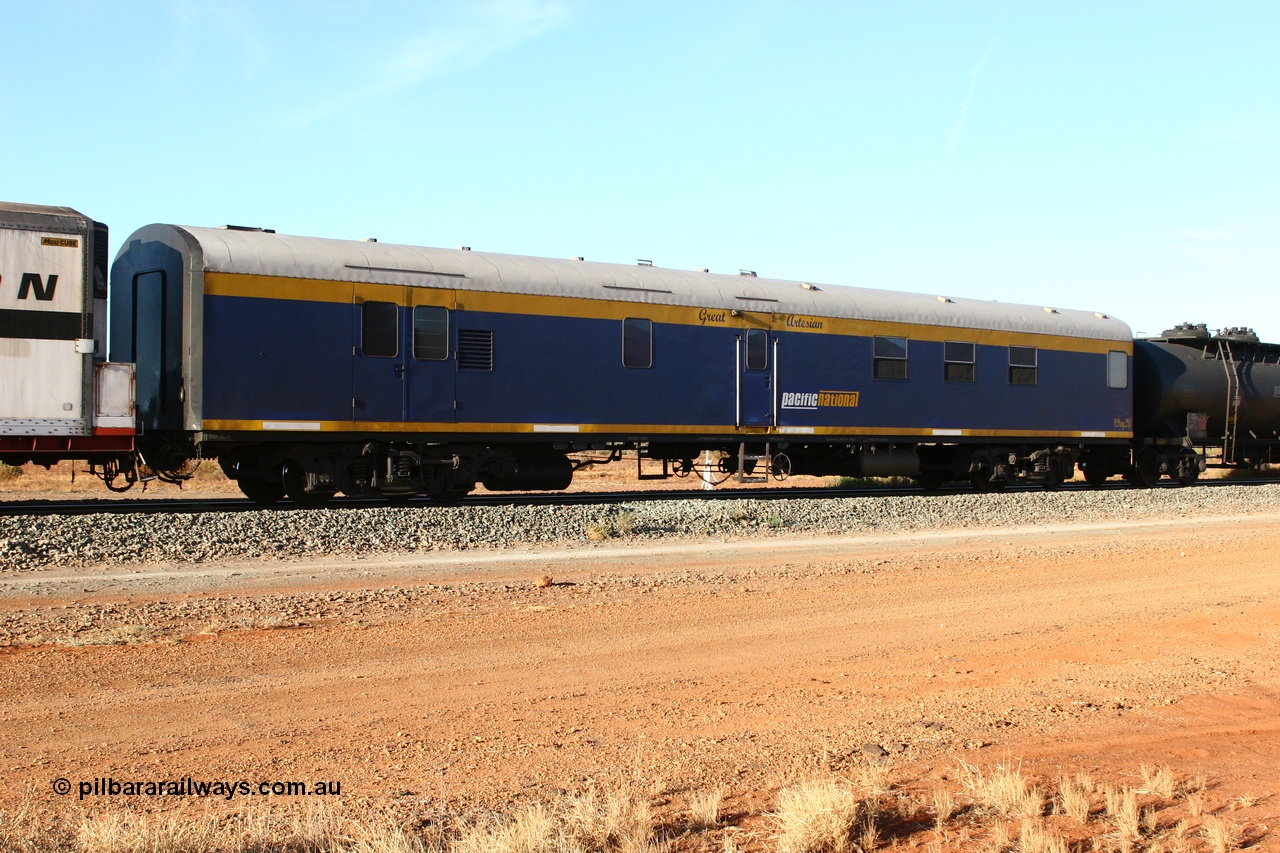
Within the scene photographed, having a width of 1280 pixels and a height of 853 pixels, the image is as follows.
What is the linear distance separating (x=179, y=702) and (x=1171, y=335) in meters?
25.9

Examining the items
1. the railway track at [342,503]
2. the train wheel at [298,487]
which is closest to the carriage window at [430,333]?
the railway track at [342,503]

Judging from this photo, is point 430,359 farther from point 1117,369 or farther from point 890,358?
point 1117,369

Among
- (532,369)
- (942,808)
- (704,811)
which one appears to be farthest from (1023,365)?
(704,811)

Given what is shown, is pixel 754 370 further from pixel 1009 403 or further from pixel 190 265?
pixel 190 265

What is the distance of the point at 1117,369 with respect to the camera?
82.2ft

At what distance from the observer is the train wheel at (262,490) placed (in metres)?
17.4

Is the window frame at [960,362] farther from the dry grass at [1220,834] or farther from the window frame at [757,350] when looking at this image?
the dry grass at [1220,834]

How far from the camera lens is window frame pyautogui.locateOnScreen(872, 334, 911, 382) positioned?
2136cm

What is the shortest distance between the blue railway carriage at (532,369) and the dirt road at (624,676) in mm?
4119

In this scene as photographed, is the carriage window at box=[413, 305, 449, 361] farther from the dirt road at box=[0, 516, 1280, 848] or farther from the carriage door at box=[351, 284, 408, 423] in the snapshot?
the dirt road at box=[0, 516, 1280, 848]

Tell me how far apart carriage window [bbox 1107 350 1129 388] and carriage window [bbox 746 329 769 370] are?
925cm

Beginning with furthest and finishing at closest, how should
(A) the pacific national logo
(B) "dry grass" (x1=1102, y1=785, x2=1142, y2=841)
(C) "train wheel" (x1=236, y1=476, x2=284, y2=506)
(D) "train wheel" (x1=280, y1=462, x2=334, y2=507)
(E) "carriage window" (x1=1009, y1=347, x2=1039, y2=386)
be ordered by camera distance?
(E) "carriage window" (x1=1009, y1=347, x2=1039, y2=386)
(A) the pacific national logo
(C) "train wheel" (x1=236, y1=476, x2=284, y2=506)
(D) "train wheel" (x1=280, y1=462, x2=334, y2=507)
(B) "dry grass" (x1=1102, y1=785, x2=1142, y2=841)

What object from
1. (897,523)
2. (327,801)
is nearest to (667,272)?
(897,523)

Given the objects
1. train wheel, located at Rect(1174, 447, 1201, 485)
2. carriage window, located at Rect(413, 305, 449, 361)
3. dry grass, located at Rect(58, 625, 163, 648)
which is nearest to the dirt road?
dry grass, located at Rect(58, 625, 163, 648)
